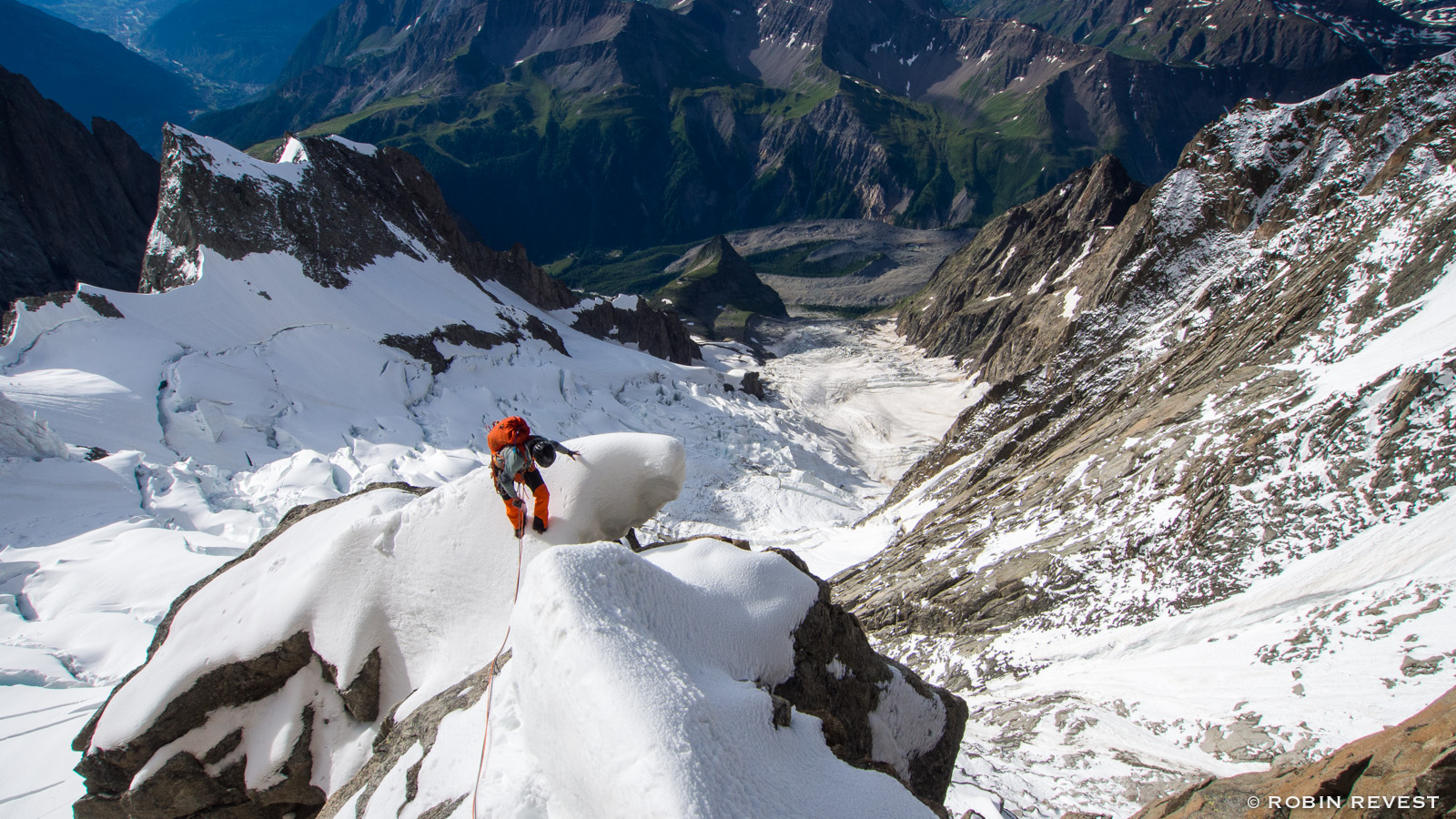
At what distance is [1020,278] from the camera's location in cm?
6231

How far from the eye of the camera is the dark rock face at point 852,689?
7129mm

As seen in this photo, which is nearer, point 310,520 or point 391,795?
point 391,795

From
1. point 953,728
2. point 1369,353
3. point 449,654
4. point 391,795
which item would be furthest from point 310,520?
point 1369,353

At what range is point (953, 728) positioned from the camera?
27.8ft

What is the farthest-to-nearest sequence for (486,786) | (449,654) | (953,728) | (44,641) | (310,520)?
(44,641), (310,520), (953,728), (449,654), (486,786)

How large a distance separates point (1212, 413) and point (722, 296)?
7580 cm

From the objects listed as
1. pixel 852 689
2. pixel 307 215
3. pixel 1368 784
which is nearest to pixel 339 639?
pixel 852 689

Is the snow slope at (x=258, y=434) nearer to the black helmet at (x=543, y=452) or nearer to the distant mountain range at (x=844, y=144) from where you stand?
the black helmet at (x=543, y=452)

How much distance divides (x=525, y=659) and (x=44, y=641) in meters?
12.2

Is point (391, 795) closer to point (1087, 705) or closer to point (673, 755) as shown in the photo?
point (673, 755)

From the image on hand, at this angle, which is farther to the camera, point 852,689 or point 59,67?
point 59,67

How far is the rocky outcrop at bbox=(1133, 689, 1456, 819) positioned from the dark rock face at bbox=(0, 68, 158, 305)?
2319 inches

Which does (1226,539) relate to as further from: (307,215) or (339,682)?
(307,215)

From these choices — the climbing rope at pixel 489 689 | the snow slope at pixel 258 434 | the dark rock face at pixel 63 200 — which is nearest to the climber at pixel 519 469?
the climbing rope at pixel 489 689
